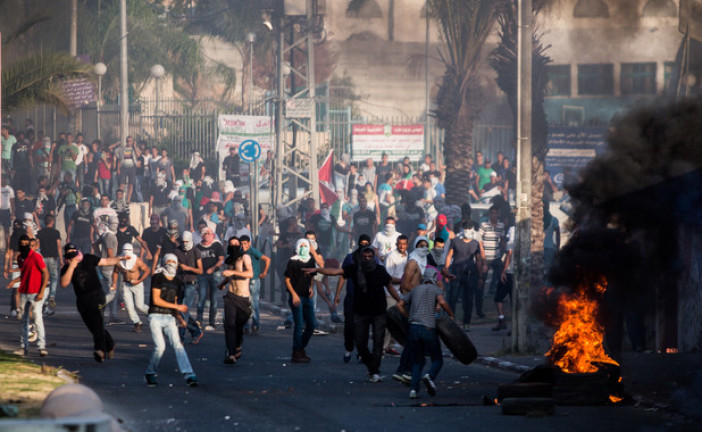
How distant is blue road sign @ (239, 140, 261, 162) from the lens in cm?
2602

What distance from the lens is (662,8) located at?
1613 inches

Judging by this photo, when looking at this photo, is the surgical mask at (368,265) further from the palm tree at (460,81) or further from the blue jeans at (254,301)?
the palm tree at (460,81)

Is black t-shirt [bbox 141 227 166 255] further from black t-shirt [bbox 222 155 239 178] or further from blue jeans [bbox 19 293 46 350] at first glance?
black t-shirt [bbox 222 155 239 178]

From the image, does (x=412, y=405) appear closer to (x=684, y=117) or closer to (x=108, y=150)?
(x=684, y=117)

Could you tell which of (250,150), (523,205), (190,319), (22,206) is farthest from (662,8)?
(190,319)

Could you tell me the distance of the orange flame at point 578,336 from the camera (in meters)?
12.1

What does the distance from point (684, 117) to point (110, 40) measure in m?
40.2

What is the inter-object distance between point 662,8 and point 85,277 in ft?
103

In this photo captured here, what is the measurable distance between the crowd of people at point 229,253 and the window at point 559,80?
722 inches

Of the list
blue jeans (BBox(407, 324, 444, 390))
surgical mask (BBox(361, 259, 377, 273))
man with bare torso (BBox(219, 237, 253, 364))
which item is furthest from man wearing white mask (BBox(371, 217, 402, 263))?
blue jeans (BBox(407, 324, 444, 390))

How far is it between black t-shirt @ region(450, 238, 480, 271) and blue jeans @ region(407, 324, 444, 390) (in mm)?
6298

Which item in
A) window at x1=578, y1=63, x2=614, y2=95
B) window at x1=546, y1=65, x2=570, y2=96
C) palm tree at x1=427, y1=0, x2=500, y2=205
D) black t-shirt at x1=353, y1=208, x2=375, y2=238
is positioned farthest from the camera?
window at x1=546, y1=65, x2=570, y2=96

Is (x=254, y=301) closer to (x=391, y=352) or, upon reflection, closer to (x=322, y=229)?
(x=391, y=352)

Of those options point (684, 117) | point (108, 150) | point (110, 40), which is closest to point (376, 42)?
point (110, 40)
